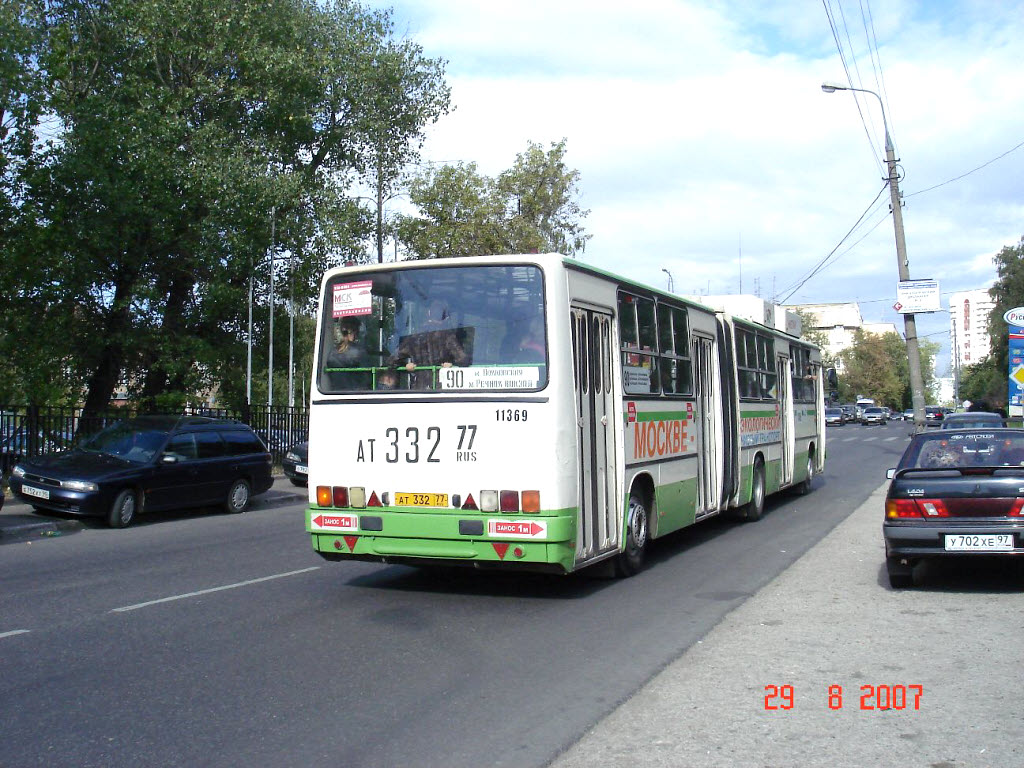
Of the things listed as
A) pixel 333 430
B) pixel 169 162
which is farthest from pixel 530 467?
pixel 169 162

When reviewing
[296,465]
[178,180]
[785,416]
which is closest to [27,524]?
[296,465]

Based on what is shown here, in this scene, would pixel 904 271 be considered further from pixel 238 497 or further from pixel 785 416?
pixel 238 497

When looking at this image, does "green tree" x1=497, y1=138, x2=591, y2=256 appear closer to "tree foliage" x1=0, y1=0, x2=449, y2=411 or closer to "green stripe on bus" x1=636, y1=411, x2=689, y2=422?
"tree foliage" x1=0, y1=0, x2=449, y2=411

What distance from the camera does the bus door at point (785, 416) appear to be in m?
18.0

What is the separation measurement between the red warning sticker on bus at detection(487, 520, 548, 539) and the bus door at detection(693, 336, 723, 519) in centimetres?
481

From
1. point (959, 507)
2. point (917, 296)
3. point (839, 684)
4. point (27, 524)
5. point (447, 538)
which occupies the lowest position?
point (839, 684)

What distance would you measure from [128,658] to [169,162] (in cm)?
1809

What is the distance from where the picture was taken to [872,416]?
8131 centimetres

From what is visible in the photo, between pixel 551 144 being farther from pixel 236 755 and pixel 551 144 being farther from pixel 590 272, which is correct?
pixel 236 755

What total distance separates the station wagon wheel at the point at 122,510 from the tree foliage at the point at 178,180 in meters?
7.02

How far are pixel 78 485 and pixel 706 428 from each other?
29.5 ft

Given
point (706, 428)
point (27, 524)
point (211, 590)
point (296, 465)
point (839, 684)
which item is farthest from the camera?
point (296, 465)

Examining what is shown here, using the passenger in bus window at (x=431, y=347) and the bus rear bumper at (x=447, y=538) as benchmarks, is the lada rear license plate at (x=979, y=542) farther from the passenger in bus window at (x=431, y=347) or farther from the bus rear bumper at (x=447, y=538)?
the passenger in bus window at (x=431, y=347)
